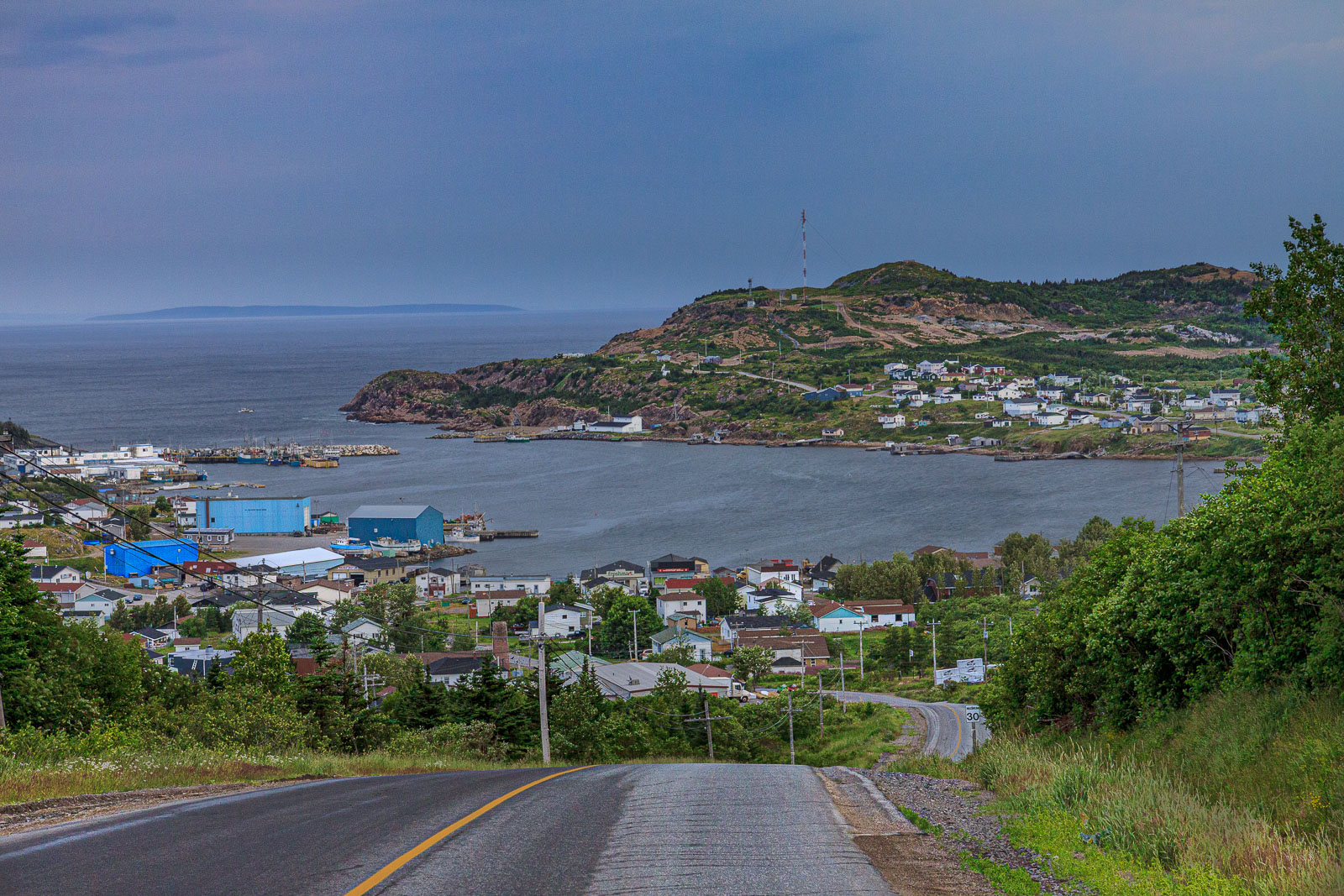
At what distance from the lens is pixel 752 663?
4459 centimetres

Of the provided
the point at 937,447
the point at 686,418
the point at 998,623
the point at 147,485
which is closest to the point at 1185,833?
the point at 998,623

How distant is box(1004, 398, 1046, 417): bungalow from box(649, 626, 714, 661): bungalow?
9283cm

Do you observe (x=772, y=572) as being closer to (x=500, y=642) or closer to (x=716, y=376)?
(x=500, y=642)

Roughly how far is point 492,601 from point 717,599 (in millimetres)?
12621

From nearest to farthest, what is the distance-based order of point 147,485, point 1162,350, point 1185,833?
1. point 1185,833
2. point 147,485
3. point 1162,350

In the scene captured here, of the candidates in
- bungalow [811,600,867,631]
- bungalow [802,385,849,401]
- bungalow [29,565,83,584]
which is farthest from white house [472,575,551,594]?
bungalow [802,385,849,401]

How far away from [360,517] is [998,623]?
47.8m

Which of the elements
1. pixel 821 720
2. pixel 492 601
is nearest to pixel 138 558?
pixel 492 601

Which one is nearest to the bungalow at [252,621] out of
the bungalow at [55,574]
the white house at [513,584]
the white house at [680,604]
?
the white house at [513,584]

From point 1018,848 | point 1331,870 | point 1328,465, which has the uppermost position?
point 1328,465

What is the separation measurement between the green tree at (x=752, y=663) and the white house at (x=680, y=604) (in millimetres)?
11167

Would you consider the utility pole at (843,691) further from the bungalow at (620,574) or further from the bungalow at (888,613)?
the bungalow at (620,574)

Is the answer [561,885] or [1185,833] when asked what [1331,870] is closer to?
[1185,833]

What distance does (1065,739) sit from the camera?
1380 centimetres
